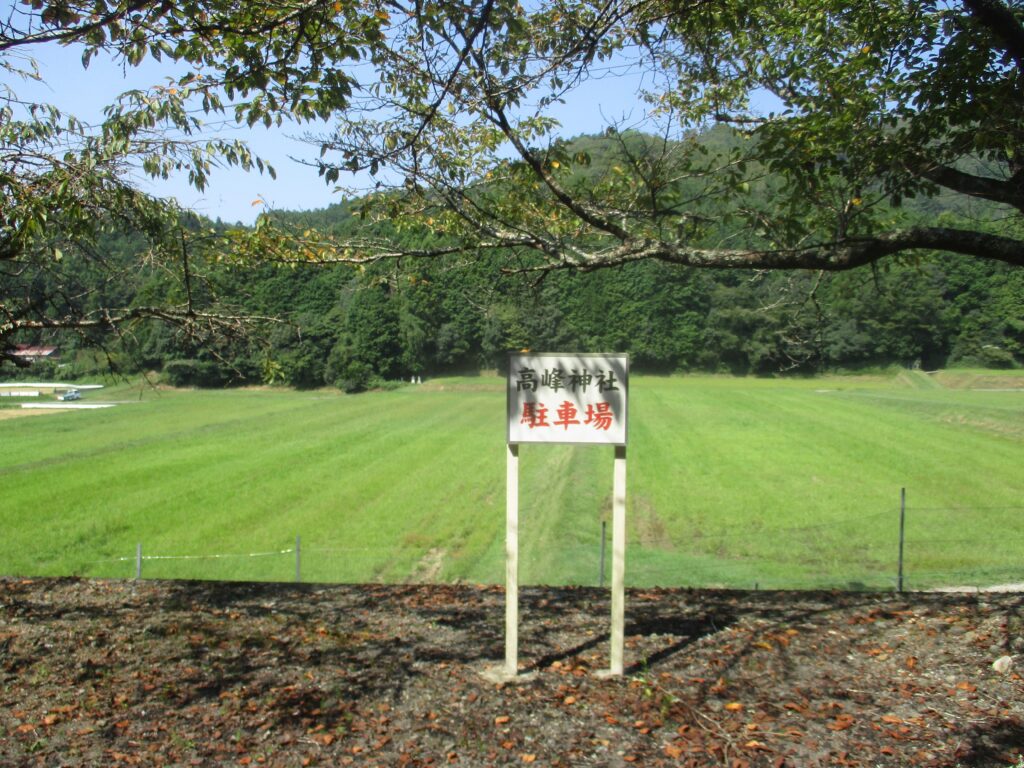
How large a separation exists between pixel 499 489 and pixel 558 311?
260 inches

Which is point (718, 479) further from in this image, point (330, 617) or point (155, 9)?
point (155, 9)

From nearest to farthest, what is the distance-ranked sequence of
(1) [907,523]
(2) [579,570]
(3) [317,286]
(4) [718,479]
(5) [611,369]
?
(5) [611,369] < (2) [579,570] < (3) [317,286] < (1) [907,523] < (4) [718,479]

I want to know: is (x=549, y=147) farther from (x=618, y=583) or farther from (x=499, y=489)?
(x=499, y=489)

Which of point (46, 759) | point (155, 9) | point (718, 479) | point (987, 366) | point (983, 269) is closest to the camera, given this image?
point (46, 759)

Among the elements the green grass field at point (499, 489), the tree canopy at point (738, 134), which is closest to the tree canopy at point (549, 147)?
the tree canopy at point (738, 134)

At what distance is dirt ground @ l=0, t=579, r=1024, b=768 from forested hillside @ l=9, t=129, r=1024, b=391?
7.51ft

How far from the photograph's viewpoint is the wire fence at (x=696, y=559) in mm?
15219

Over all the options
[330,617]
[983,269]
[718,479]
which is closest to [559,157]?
[330,617]

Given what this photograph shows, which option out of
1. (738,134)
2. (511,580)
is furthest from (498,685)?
(738,134)

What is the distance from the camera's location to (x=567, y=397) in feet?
18.0

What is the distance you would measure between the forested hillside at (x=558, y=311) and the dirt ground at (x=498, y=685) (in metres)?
2.29

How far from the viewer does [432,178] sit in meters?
6.67

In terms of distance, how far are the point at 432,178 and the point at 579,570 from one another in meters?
11.0

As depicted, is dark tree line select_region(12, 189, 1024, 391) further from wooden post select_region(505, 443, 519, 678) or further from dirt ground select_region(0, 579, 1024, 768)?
dirt ground select_region(0, 579, 1024, 768)
